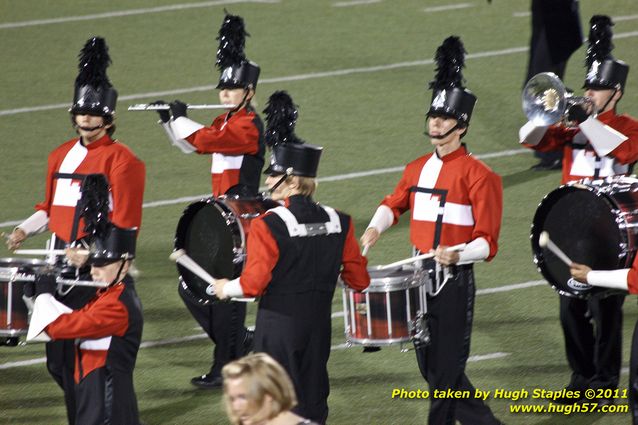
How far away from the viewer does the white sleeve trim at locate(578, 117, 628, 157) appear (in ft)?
21.8

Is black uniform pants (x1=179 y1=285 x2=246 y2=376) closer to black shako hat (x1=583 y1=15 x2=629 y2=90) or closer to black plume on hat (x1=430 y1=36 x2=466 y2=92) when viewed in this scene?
black plume on hat (x1=430 y1=36 x2=466 y2=92)

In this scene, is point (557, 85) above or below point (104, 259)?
above

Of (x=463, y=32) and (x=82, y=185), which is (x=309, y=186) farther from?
(x=463, y=32)

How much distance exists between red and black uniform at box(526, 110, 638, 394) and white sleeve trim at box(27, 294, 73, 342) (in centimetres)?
259

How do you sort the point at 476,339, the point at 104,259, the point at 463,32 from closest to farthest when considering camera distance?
the point at 104,259
the point at 476,339
the point at 463,32

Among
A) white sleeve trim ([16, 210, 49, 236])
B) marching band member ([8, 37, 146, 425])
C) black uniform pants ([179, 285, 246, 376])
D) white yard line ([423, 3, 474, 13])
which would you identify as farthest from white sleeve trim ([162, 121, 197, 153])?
white yard line ([423, 3, 474, 13])

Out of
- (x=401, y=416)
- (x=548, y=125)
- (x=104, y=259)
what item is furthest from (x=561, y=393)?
(x=104, y=259)

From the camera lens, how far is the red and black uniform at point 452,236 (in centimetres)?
616

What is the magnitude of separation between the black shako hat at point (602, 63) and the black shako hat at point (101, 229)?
249 cm

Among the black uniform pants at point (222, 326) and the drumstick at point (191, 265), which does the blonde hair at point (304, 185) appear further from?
the black uniform pants at point (222, 326)

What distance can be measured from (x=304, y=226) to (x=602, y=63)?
213 cm

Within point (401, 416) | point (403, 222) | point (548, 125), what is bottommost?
point (401, 416)

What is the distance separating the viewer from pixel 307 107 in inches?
463

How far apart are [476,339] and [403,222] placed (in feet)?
6.99
